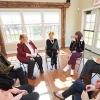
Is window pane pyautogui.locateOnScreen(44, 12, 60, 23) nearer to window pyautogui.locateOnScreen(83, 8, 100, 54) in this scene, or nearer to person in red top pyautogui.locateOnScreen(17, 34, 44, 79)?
window pyautogui.locateOnScreen(83, 8, 100, 54)

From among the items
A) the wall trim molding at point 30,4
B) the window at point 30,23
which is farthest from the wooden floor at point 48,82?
the wall trim molding at point 30,4

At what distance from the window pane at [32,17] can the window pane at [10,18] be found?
0.31m

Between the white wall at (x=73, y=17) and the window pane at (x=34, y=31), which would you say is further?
the window pane at (x=34, y=31)

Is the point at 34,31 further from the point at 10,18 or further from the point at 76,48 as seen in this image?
the point at 76,48

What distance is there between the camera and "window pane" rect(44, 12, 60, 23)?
5.05 m

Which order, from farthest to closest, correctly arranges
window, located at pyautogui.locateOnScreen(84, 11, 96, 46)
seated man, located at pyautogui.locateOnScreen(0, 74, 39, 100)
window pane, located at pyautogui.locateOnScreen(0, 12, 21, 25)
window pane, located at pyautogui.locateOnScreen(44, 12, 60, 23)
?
1. window pane, located at pyautogui.locateOnScreen(44, 12, 60, 23)
2. window pane, located at pyautogui.locateOnScreen(0, 12, 21, 25)
3. window, located at pyautogui.locateOnScreen(84, 11, 96, 46)
4. seated man, located at pyautogui.locateOnScreen(0, 74, 39, 100)

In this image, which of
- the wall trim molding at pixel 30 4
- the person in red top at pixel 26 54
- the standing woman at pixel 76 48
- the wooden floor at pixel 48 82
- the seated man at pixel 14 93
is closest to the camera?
the seated man at pixel 14 93

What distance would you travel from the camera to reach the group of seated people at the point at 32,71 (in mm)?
1318

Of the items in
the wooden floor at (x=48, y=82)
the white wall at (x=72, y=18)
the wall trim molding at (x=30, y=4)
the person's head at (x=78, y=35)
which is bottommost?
the wooden floor at (x=48, y=82)

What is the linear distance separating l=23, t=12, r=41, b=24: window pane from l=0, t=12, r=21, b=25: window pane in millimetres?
311

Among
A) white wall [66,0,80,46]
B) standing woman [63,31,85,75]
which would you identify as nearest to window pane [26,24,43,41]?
white wall [66,0,80,46]

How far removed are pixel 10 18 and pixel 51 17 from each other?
1.83 meters

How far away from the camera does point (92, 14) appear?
4430 mm

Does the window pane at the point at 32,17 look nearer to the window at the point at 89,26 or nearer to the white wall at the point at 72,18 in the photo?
the white wall at the point at 72,18
